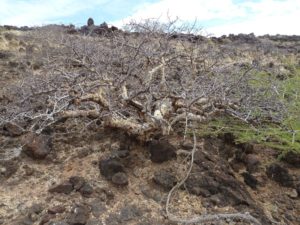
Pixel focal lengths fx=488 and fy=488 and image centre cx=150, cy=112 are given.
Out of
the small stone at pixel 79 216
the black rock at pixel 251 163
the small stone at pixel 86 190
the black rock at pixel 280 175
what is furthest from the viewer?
the black rock at pixel 251 163

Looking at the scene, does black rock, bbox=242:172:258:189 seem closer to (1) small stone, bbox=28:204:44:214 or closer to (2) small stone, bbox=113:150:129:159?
(2) small stone, bbox=113:150:129:159

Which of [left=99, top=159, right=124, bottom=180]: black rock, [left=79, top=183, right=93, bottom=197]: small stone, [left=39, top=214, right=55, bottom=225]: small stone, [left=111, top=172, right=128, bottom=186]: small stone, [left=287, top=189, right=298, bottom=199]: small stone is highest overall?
[left=99, top=159, right=124, bottom=180]: black rock

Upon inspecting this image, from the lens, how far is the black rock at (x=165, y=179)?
3.54 meters

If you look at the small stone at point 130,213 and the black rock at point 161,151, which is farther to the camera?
the black rock at point 161,151

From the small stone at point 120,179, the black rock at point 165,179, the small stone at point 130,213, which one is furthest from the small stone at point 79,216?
the black rock at point 165,179

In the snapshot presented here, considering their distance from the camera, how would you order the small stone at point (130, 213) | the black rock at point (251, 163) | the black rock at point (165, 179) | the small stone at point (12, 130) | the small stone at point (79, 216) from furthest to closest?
the small stone at point (12, 130) → the black rock at point (251, 163) → the black rock at point (165, 179) → the small stone at point (130, 213) → the small stone at point (79, 216)

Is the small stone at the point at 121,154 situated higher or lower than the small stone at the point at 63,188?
higher

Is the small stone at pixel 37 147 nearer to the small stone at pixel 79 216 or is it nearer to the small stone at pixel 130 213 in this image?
the small stone at pixel 79 216

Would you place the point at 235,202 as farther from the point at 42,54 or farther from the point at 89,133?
the point at 42,54

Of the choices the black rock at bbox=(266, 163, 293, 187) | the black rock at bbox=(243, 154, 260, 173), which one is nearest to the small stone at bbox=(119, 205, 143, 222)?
the black rock at bbox=(243, 154, 260, 173)

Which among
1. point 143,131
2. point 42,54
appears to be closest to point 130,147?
point 143,131

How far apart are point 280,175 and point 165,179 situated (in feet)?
3.20

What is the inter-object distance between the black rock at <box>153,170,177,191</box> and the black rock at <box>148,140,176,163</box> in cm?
18

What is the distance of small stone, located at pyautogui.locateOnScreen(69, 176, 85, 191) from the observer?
3.47 metres
